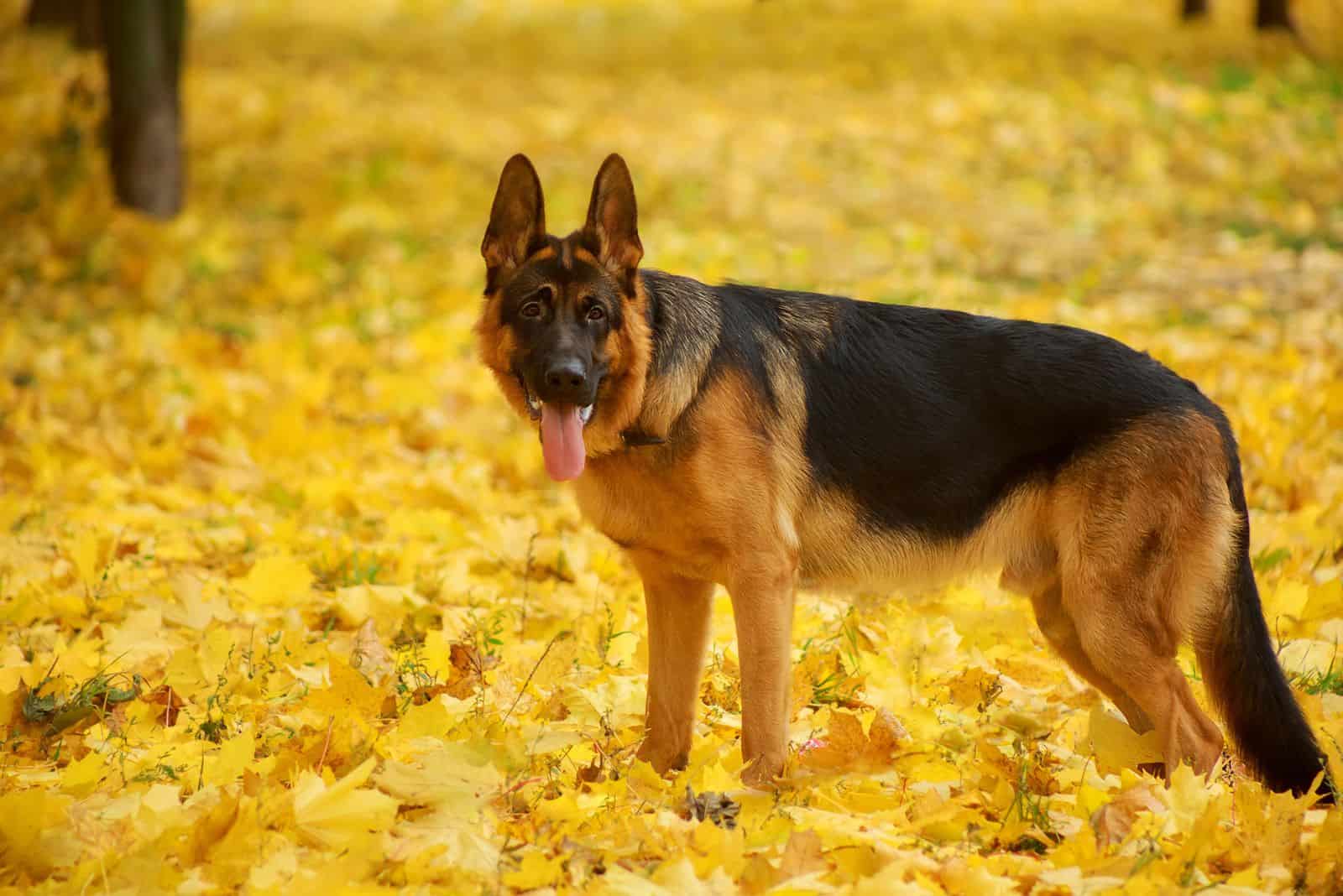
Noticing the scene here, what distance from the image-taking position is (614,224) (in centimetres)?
406

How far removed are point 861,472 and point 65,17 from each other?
16.3 meters

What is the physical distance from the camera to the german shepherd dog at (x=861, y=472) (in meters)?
3.91

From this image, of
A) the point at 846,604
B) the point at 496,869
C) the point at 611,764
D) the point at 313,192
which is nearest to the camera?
the point at 496,869

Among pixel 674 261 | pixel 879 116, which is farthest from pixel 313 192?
pixel 879 116

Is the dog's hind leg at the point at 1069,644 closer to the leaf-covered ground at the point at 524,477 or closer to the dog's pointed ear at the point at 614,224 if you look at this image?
the leaf-covered ground at the point at 524,477

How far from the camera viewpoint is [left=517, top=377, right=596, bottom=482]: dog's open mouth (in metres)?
3.88

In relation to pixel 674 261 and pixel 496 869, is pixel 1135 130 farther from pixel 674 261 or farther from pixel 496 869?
pixel 496 869

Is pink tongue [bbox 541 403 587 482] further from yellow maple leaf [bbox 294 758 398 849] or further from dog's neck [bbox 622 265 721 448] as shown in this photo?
yellow maple leaf [bbox 294 758 398 849]

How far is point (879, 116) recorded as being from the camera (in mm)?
15898

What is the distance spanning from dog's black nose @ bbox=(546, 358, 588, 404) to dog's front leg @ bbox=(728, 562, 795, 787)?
0.70 m

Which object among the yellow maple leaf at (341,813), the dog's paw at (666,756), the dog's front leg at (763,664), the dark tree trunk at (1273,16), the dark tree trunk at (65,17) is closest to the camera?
the yellow maple leaf at (341,813)

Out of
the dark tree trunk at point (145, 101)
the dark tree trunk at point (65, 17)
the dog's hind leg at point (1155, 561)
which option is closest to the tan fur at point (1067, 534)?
the dog's hind leg at point (1155, 561)

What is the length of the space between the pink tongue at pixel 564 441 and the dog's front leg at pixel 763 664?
0.58 m

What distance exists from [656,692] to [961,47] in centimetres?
1655
